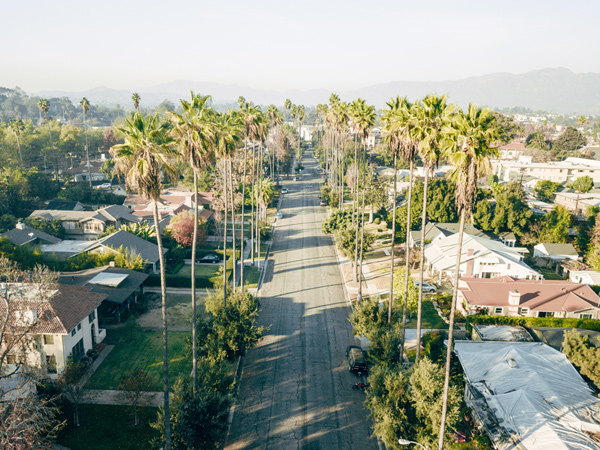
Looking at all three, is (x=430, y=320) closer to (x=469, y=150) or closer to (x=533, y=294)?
(x=533, y=294)

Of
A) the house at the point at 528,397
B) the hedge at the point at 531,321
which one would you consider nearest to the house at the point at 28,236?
the house at the point at 528,397

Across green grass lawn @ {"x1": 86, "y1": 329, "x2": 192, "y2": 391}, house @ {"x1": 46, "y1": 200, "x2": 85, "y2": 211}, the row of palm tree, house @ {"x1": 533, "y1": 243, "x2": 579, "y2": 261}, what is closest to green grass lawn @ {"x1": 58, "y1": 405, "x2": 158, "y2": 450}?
green grass lawn @ {"x1": 86, "y1": 329, "x2": 192, "y2": 391}

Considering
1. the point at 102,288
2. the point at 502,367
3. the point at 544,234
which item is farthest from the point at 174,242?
the point at 544,234

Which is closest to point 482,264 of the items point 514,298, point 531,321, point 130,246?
point 514,298

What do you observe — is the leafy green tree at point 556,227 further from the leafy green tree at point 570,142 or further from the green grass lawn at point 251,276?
the leafy green tree at point 570,142

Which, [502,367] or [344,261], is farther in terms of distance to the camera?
[344,261]

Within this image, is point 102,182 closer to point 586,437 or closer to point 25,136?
point 25,136
